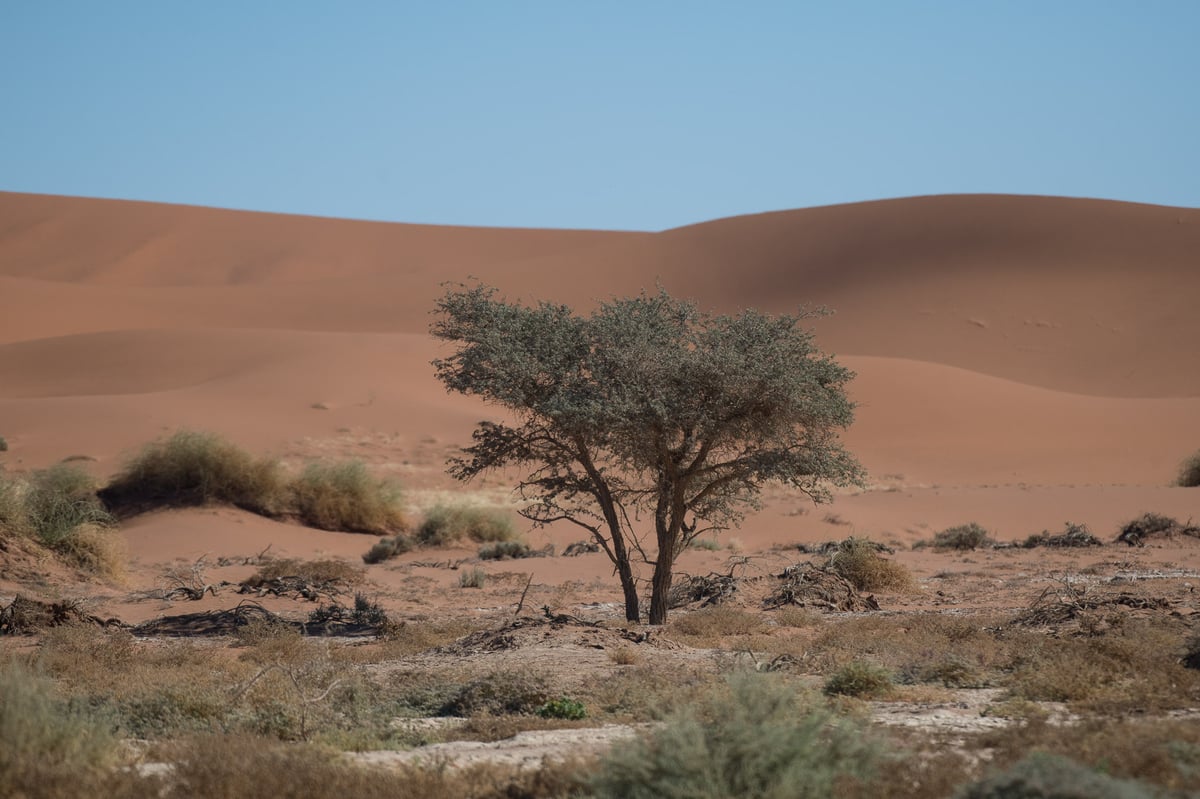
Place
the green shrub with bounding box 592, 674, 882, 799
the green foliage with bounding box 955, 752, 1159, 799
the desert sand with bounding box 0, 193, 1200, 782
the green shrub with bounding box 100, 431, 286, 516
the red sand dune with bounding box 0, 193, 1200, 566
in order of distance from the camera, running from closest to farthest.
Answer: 1. the green foliage with bounding box 955, 752, 1159, 799
2. the green shrub with bounding box 592, 674, 882, 799
3. the desert sand with bounding box 0, 193, 1200, 782
4. the green shrub with bounding box 100, 431, 286, 516
5. the red sand dune with bounding box 0, 193, 1200, 566

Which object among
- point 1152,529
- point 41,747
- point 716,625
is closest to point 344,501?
point 716,625

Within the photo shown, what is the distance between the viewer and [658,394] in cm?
1362

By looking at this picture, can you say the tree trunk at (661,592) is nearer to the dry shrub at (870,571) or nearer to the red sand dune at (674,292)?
the dry shrub at (870,571)

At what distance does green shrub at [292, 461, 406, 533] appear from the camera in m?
27.5

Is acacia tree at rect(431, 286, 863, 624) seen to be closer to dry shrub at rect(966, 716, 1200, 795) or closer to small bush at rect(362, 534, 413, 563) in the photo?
dry shrub at rect(966, 716, 1200, 795)

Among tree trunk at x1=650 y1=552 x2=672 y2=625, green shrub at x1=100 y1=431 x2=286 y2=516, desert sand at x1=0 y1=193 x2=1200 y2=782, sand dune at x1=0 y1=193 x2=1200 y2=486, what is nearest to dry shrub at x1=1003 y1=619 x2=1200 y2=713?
tree trunk at x1=650 y1=552 x2=672 y2=625

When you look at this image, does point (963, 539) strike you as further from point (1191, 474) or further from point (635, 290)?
point (635, 290)

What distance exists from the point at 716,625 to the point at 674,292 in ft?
228

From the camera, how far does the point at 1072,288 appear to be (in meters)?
73.8

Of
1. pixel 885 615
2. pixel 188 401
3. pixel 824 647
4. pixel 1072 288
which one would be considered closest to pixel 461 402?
pixel 188 401

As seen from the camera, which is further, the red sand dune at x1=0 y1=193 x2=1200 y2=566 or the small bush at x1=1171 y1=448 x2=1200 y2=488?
the red sand dune at x1=0 y1=193 x2=1200 y2=566

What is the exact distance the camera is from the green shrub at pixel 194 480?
26688 mm

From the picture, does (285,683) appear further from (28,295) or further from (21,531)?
(28,295)

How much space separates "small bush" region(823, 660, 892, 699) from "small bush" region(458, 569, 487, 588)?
11.1 metres
